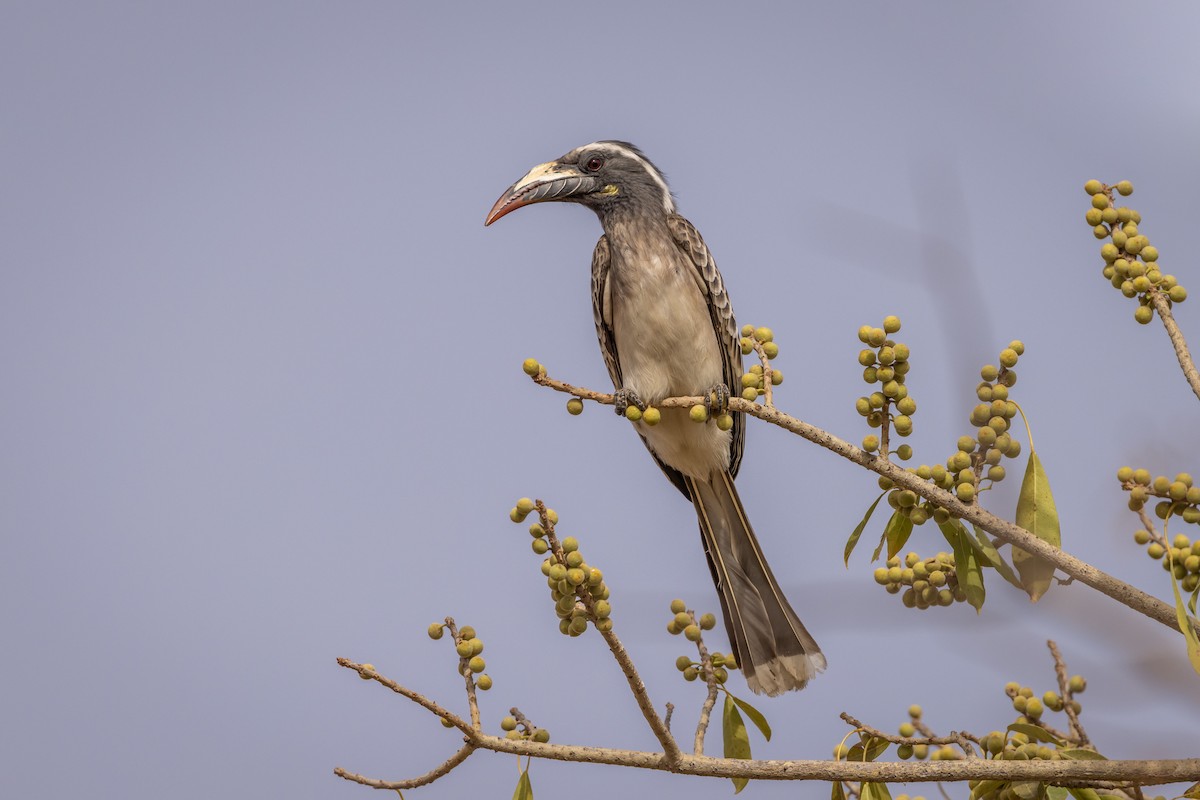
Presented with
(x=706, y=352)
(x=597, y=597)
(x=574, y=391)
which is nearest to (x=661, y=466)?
(x=706, y=352)

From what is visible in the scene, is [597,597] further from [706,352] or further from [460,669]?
[706,352]

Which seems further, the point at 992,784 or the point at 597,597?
the point at 992,784

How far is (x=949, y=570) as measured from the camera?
2.89m

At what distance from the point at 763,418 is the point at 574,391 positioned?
0.45 metres

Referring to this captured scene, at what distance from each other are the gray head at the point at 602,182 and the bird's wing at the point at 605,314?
163mm

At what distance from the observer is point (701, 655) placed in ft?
9.69

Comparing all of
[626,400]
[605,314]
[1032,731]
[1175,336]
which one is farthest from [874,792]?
[605,314]

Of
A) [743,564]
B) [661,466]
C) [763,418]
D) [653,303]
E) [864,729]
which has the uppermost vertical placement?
[653,303]

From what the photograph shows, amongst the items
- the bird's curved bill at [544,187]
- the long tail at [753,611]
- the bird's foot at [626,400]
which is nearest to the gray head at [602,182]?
the bird's curved bill at [544,187]

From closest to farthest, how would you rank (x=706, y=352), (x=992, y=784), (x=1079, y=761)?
(x=1079, y=761), (x=992, y=784), (x=706, y=352)

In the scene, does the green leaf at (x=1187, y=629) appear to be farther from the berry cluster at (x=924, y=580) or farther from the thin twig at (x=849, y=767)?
the berry cluster at (x=924, y=580)

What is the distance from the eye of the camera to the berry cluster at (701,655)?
2.92 m

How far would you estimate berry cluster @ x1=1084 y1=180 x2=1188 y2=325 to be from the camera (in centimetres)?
261

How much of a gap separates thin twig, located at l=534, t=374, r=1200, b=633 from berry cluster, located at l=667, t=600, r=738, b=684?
1.74ft
